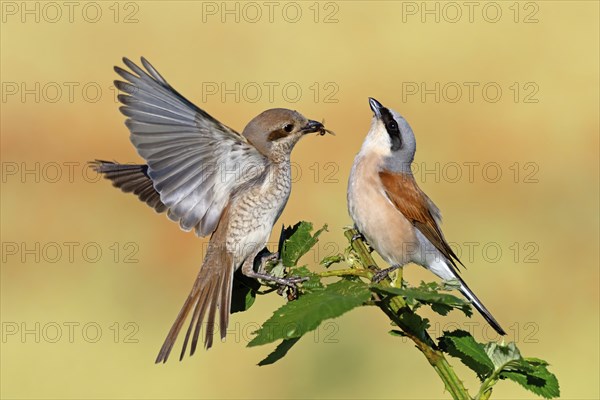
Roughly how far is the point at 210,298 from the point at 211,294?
29 millimetres

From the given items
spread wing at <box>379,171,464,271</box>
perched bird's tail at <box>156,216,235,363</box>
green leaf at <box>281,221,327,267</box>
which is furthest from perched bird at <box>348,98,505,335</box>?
green leaf at <box>281,221,327,267</box>

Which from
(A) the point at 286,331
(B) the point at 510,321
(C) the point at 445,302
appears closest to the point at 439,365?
(C) the point at 445,302

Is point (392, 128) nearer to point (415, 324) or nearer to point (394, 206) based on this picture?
point (394, 206)

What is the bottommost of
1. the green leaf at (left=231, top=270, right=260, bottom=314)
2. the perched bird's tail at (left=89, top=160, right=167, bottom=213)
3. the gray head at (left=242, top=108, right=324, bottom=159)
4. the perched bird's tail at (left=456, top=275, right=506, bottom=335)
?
the perched bird's tail at (left=456, top=275, right=506, bottom=335)

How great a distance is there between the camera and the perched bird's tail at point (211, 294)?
2.97 meters

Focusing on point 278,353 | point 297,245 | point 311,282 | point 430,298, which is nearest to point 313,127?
point 297,245

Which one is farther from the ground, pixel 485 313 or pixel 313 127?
pixel 313 127

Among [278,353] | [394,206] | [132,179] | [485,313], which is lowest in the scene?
[485,313]

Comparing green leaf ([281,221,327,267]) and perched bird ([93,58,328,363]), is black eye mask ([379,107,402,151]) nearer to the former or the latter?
perched bird ([93,58,328,363])

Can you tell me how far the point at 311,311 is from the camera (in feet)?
5.70

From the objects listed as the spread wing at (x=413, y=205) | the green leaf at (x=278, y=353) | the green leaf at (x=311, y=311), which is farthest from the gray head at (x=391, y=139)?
the green leaf at (x=311, y=311)

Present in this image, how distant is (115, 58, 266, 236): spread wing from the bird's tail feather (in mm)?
219

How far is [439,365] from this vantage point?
194 cm

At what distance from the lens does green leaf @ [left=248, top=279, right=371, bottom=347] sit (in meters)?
1.69
